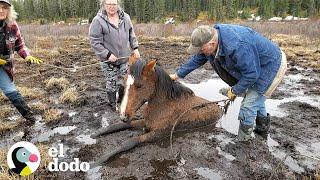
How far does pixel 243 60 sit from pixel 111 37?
2905 millimetres

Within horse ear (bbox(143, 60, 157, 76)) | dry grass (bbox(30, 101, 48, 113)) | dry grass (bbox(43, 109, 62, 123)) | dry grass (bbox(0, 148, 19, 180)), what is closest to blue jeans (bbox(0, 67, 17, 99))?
dry grass (bbox(43, 109, 62, 123))

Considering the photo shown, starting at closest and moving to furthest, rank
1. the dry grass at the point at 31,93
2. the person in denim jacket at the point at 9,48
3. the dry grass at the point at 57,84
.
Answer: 1. the person in denim jacket at the point at 9,48
2. the dry grass at the point at 31,93
3. the dry grass at the point at 57,84

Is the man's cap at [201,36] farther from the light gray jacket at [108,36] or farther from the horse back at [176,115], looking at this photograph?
the light gray jacket at [108,36]

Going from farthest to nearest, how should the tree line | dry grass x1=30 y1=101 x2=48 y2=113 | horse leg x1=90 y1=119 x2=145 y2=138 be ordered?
1. the tree line
2. dry grass x1=30 y1=101 x2=48 y2=113
3. horse leg x1=90 y1=119 x2=145 y2=138

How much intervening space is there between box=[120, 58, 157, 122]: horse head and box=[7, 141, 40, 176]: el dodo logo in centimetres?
126

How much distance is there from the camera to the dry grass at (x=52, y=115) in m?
6.19

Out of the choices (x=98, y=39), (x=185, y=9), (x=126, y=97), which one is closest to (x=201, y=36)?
(x=126, y=97)

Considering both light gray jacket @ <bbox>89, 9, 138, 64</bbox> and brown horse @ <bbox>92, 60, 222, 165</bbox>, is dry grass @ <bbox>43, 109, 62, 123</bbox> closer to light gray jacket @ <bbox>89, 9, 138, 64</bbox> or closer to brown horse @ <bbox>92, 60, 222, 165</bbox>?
brown horse @ <bbox>92, 60, 222, 165</bbox>

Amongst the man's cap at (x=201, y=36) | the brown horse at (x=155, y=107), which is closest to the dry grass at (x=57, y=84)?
the brown horse at (x=155, y=107)

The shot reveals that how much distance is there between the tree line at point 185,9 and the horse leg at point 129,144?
56461mm

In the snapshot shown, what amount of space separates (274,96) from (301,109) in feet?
3.40

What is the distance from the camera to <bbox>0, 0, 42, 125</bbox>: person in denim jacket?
507 cm

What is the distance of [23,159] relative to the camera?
4.15 m

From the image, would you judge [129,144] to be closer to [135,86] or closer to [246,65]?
[135,86]
